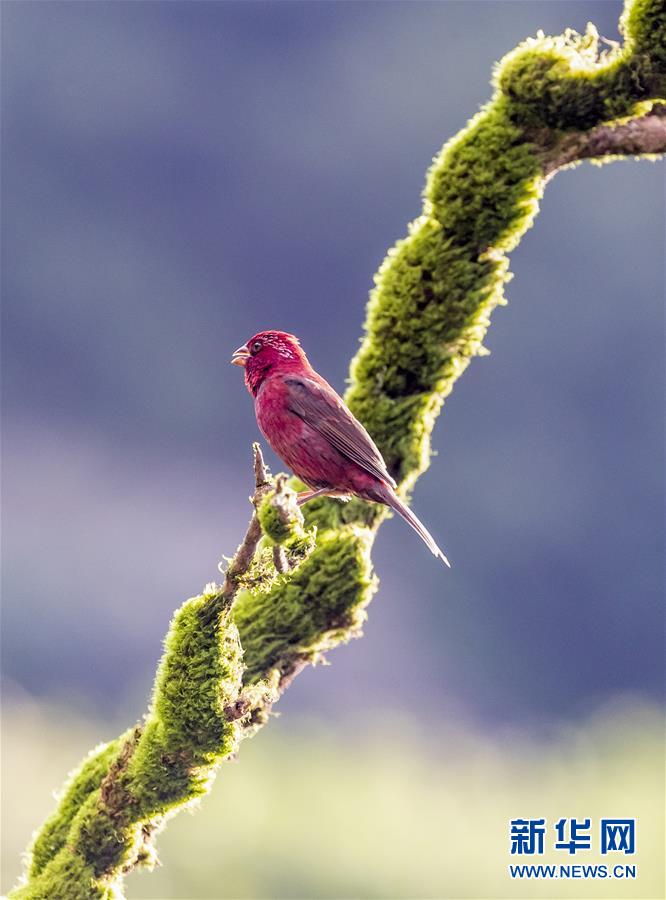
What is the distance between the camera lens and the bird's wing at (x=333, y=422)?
4.13 metres

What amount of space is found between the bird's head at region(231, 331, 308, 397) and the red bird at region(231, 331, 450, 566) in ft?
0.27

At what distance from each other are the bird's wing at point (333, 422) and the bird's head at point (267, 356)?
0.17m

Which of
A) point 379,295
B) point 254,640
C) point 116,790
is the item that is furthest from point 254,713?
point 379,295

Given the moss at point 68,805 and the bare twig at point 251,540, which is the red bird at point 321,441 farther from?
the moss at point 68,805

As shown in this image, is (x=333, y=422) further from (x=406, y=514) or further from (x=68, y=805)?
(x=68, y=805)

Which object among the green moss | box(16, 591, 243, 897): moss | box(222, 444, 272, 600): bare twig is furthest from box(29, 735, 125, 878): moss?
the green moss

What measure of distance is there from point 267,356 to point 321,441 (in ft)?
1.70

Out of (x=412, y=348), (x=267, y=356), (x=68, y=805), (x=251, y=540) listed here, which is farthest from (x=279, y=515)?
(x=68, y=805)

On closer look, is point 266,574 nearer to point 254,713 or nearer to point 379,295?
point 254,713

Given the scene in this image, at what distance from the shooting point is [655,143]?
491cm

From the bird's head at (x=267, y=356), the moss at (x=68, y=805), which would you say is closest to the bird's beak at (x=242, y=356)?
the bird's head at (x=267, y=356)

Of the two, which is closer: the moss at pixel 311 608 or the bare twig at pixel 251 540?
the bare twig at pixel 251 540

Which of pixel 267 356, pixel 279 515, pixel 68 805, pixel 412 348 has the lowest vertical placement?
pixel 68 805

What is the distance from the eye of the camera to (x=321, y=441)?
162 inches
